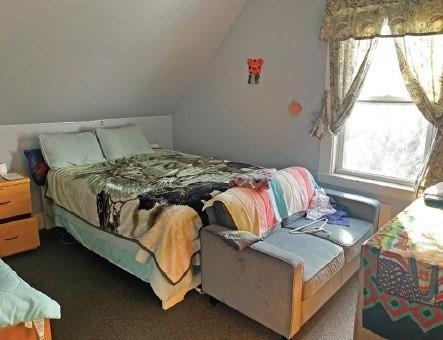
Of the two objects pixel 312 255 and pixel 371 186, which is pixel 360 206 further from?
pixel 312 255

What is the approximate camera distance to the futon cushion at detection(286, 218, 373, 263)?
2266 mm

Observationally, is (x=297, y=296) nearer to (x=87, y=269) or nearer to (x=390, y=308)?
(x=390, y=308)

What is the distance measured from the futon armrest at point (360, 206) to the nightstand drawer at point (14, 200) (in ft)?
8.39

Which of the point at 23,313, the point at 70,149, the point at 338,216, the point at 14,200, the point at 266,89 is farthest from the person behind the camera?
the point at 266,89

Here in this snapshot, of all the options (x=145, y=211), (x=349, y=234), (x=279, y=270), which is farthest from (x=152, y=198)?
(x=349, y=234)

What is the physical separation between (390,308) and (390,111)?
70.5 inches

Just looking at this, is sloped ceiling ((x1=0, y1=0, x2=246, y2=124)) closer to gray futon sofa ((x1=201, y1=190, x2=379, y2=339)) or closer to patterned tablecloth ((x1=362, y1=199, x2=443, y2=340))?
gray futon sofa ((x1=201, y1=190, x2=379, y2=339))

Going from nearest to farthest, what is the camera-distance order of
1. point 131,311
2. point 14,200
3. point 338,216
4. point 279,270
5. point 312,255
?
point 279,270 < point 312,255 < point 131,311 < point 338,216 < point 14,200

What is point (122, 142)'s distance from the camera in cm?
363

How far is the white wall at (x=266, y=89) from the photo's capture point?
10.0 ft

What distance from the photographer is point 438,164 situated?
2432 millimetres

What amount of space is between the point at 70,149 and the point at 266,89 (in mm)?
2003

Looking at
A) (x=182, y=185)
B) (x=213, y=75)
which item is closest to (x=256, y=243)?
(x=182, y=185)

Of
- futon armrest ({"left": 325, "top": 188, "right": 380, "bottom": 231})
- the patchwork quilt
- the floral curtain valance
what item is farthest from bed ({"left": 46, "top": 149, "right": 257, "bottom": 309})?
the floral curtain valance
